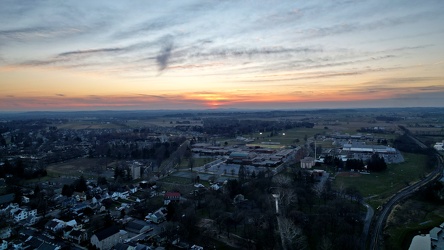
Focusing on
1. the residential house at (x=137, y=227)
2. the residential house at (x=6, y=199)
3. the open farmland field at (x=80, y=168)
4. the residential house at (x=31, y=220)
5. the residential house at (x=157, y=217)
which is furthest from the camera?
the open farmland field at (x=80, y=168)

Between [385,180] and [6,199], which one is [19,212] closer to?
[6,199]

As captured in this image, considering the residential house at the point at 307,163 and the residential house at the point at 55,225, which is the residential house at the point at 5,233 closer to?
the residential house at the point at 55,225

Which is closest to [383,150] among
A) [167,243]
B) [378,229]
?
[378,229]

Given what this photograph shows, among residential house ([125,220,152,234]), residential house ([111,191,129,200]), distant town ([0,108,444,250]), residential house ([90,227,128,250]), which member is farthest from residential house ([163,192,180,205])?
residential house ([90,227,128,250])

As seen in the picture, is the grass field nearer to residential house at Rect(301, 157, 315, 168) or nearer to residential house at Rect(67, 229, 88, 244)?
residential house at Rect(301, 157, 315, 168)

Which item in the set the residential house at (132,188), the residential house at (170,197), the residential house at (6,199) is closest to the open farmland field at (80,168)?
the residential house at (132,188)

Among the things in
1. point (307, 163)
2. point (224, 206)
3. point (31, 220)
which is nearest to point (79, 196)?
point (31, 220)

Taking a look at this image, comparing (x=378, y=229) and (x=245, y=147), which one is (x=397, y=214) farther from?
(x=245, y=147)
